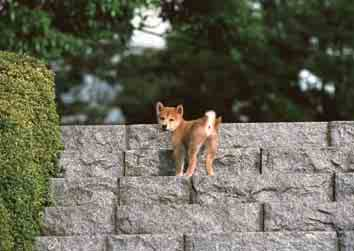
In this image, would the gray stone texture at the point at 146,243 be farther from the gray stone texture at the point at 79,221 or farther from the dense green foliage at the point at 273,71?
the dense green foliage at the point at 273,71

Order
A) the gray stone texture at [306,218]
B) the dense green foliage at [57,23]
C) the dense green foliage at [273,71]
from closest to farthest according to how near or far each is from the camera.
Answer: the gray stone texture at [306,218], the dense green foliage at [57,23], the dense green foliage at [273,71]

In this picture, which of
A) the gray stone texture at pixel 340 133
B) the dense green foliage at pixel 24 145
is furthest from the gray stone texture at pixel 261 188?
the dense green foliage at pixel 24 145

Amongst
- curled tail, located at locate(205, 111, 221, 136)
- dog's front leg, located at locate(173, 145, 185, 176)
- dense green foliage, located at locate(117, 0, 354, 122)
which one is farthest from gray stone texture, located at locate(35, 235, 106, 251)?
dense green foliage, located at locate(117, 0, 354, 122)

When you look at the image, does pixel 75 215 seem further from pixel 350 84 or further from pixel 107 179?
pixel 350 84

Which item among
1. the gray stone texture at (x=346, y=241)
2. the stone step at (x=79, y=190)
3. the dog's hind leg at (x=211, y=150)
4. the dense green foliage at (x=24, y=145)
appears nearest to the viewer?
the dense green foliage at (x=24, y=145)

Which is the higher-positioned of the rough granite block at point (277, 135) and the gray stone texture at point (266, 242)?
the rough granite block at point (277, 135)

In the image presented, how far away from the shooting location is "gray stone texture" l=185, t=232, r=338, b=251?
36.3 ft

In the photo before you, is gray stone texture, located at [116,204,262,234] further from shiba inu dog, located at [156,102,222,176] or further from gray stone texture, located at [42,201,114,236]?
shiba inu dog, located at [156,102,222,176]

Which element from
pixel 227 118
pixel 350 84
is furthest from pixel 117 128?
pixel 227 118

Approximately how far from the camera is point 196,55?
1053 inches

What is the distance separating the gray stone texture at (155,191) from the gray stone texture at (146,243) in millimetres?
564

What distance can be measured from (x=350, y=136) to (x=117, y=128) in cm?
263

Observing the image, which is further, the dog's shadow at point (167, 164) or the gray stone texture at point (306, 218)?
the dog's shadow at point (167, 164)

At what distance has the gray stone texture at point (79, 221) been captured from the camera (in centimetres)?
1148
